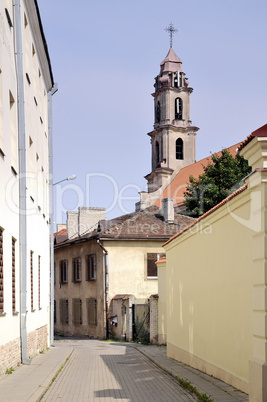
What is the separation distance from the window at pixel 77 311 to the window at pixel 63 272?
2.39 meters

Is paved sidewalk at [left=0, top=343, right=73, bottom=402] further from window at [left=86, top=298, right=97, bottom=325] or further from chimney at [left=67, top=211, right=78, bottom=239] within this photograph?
chimney at [left=67, top=211, right=78, bottom=239]

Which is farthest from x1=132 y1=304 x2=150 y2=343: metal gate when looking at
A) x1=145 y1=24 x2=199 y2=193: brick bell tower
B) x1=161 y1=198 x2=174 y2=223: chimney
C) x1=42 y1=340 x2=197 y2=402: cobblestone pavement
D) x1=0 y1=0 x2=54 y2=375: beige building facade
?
x1=145 y1=24 x2=199 y2=193: brick bell tower

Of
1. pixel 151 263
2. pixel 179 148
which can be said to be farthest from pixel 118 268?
pixel 179 148

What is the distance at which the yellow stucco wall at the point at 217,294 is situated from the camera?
10.2m

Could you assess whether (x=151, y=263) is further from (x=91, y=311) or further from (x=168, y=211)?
(x=91, y=311)

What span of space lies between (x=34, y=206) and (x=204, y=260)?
767 centimetres

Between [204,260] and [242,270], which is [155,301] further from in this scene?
[242,270]

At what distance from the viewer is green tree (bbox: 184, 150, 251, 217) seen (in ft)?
145

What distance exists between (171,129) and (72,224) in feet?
110

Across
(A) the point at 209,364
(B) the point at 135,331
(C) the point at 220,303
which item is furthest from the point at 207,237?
(B) the point at 135,331

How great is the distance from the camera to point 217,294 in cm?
1225

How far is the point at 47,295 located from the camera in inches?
953

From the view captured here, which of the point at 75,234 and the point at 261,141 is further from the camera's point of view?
the point at 75,234

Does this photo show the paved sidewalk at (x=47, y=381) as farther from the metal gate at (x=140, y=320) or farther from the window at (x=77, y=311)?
the window at (x=77, y=311)
